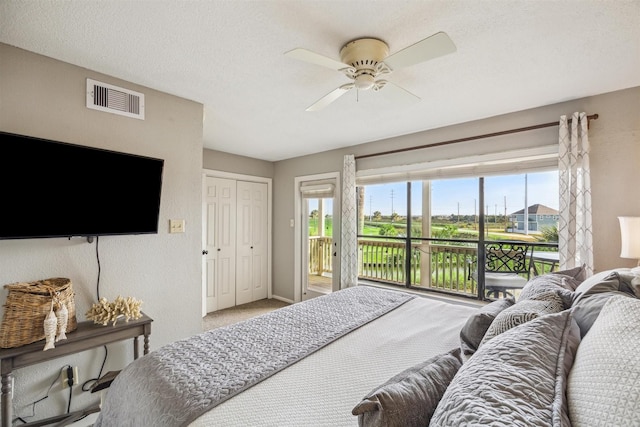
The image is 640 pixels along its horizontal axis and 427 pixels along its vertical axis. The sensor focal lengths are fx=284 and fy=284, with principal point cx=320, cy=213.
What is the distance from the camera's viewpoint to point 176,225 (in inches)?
96.5

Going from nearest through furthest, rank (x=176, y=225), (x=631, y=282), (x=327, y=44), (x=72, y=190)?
1. (x=631, y=282)
2. (x=327, y=44)
3. (x=72, y=190)
4. (x=176, y=225)

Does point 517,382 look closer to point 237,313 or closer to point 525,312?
point 525,312

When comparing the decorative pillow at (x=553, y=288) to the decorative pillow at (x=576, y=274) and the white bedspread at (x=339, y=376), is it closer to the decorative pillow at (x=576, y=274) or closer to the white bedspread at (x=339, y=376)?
the decorative pillow at (x=576, y=274)

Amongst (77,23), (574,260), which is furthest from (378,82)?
(574,260)

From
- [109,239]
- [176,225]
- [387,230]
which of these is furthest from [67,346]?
[387,230]

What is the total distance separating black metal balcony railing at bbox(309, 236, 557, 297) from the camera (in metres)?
3.58

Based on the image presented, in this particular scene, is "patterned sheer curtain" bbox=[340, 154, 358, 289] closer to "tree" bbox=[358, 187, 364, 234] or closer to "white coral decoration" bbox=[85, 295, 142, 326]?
"tree" bbox=[358, 187, 364, 234]

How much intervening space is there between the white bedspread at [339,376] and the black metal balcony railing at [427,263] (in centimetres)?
195

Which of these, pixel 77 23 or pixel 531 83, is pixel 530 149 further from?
pixel 77 23

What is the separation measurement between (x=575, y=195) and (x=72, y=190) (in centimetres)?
377

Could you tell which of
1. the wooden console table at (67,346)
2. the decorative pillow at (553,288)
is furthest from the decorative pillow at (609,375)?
the wooden console table at (67,346)

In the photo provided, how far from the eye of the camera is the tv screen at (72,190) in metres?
1.62

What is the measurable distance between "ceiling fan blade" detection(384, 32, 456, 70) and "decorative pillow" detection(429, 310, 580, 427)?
1232 mm

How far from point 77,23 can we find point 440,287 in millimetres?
4245
